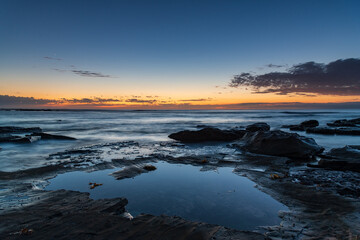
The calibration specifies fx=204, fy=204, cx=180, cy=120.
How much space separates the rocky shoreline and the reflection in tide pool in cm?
37

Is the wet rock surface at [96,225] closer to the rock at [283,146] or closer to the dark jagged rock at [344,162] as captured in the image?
the dark jagged rock at [344,162]

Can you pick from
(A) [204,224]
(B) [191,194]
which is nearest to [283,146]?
(B) [191,194]

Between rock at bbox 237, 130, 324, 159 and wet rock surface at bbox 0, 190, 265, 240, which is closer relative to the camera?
wet rock surface at bbox 0, 190, 265, 240

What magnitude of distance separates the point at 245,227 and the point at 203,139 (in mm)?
12447

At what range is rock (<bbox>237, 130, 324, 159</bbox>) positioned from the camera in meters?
10.5

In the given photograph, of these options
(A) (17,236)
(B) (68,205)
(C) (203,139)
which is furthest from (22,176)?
(C) (203,139)

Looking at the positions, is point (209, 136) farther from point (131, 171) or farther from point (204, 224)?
point (204, 224)

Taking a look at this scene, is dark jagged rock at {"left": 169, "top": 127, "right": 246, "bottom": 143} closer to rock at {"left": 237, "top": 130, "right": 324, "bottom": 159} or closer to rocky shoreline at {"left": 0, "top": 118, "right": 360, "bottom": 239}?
rock at {"left": 237, "top": 130, "right": 324, "bottom": 159}

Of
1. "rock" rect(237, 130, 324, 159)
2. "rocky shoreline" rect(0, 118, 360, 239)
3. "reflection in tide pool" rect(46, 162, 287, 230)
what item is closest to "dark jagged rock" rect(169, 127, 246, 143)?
"rock" rect(237, 130, 324, 159)

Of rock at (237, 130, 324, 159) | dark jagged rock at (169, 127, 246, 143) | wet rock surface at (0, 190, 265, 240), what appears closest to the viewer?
wet rock surface at (0, 190, 265, 240)

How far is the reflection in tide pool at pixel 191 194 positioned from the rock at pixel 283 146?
423cm

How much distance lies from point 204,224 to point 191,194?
6.15 ft

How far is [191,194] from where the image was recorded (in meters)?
5.94

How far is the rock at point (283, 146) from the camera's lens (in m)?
10.5
